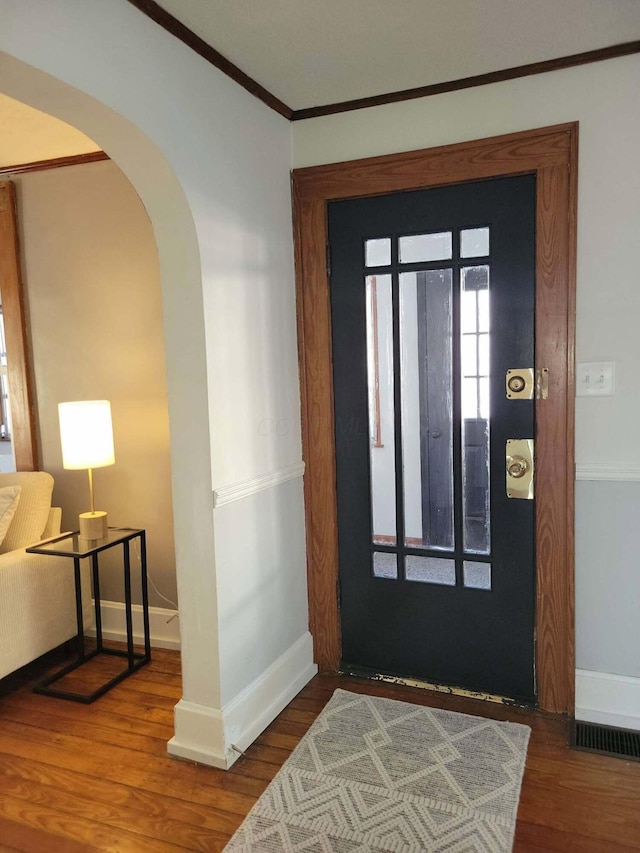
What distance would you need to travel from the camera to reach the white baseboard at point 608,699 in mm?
2326

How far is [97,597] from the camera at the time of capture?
2.91 m

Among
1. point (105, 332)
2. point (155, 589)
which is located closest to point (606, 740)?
point (155, 589)

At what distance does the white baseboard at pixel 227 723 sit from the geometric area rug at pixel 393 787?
18cm

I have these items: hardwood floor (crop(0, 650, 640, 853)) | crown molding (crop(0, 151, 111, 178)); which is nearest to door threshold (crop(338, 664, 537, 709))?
hardwood floor (crop(0, 650, 640, 853))

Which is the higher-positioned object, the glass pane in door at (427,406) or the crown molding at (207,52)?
the crown molding at (207,52)

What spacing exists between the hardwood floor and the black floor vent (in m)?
0.04

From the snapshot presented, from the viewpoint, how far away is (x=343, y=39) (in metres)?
2.03

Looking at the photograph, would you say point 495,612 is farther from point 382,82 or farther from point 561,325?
point 382,82

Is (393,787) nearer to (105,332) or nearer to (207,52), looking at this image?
(105,332)

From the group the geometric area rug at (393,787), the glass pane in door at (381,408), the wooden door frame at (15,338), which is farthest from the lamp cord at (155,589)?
the glass pane in door at (381,408)

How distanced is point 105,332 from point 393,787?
2.27 metres

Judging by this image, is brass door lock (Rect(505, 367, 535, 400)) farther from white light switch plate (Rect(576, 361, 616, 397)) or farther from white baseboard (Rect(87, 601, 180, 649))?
white baseboard (Rect(87, 601, 180, 649))

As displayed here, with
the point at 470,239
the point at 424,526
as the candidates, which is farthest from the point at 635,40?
the point at 424,526

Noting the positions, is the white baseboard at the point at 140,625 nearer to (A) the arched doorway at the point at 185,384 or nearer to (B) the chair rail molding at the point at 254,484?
(A) the arched doorway at the point at 185,384
